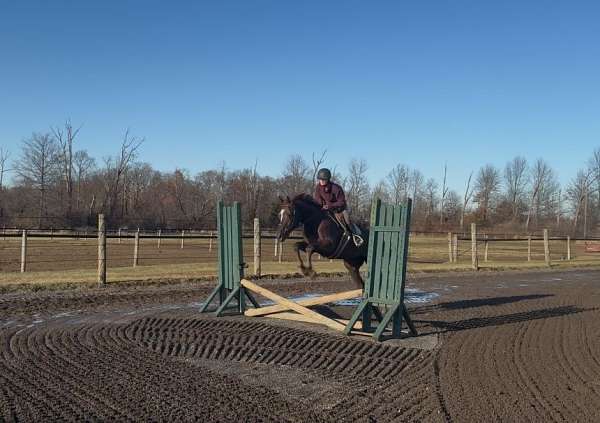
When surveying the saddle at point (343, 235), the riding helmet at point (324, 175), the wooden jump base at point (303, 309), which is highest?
the riding helmet at point (324, 175)

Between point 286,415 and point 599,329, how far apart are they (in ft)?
26.2

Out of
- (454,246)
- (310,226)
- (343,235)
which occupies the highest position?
(310,226)

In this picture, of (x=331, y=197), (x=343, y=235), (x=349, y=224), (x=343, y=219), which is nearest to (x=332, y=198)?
(x=331, y=197)

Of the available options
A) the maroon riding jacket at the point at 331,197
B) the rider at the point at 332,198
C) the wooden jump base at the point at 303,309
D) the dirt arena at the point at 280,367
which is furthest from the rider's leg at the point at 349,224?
the dirt arena at the point at 280,367

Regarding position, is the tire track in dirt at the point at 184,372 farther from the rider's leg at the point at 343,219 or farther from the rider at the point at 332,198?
the rider at the point at 332,198

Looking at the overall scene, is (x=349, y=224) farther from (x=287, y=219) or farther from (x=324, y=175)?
(x=287, y=219)

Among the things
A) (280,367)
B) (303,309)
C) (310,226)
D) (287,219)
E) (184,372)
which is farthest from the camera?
(310,226)

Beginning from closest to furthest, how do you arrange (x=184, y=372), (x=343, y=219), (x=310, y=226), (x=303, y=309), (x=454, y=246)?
(x=184, y=372)
(x=303, y=309)
(x=310, y=226)
(x=343, y=219)
(x=454, y=246)

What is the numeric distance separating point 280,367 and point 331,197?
4.30 metres

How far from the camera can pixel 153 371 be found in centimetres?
677

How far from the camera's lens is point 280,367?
23.7 feet

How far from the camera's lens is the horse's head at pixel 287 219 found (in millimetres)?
9875

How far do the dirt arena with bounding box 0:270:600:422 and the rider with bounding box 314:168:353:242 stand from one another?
2.19 metres

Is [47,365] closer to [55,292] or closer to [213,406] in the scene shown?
[213,406]
